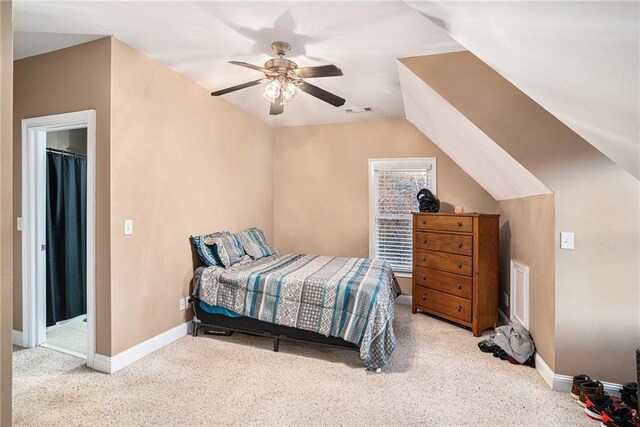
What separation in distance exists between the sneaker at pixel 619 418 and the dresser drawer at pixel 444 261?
160 centimetres

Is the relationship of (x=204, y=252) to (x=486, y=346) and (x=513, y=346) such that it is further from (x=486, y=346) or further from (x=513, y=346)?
(x=513, y=346)

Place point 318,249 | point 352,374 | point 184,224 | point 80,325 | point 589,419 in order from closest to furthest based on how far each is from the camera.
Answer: point 589,419 < point 352,374 < point 184,224 < point 80,325 < point 318,249

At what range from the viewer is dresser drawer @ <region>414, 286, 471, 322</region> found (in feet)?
11.3

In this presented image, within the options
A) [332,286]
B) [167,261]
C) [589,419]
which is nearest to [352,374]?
[332,286]

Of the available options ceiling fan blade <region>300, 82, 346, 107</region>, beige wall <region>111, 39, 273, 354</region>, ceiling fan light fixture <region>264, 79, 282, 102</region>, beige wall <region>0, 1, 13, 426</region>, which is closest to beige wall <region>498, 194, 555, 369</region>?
ceiling fan blade <region>300, 82, 346, 107</region>

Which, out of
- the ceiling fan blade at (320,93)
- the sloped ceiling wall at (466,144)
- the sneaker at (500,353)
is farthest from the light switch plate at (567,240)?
the ceiling fan blade at (320,93)

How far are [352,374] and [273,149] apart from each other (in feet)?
11.7

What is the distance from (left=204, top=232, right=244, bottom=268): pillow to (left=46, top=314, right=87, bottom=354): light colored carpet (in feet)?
4.64

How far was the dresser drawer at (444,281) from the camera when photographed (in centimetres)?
345

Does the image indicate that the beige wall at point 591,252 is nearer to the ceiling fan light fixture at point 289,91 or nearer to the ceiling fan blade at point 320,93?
the ceiling fan blade at point 320,93

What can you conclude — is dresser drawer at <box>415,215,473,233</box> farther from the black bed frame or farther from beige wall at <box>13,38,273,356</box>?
beige wall at <box>13,38,273,356</box>

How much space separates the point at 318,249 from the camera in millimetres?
4949

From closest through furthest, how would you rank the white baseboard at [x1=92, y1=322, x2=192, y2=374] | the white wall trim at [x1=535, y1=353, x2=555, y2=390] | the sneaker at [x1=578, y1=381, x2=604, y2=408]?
the sneaker at [x1=578, y1=381, x2=604, y2=408], the white wall trim at [x1=535, y1=353, x2=555, y2=390], the white baseboard at [x1=92, y1=322, x2=192, y2=374]

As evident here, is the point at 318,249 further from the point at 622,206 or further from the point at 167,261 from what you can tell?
the point at 622,206
